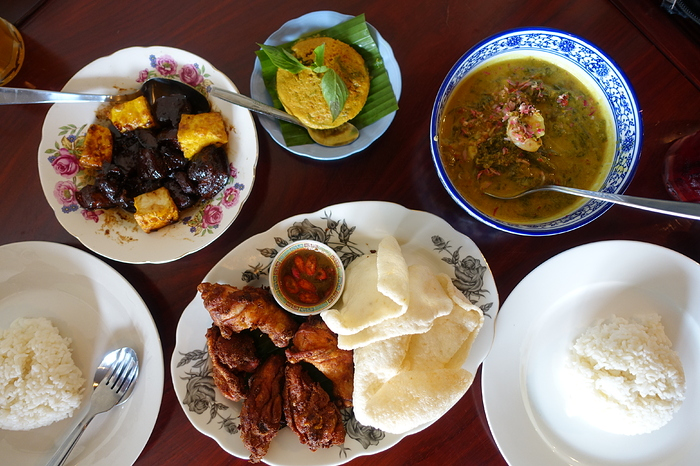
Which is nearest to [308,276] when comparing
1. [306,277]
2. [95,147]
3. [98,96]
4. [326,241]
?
[306,277]

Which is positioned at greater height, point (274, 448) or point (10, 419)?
point (274, 448)

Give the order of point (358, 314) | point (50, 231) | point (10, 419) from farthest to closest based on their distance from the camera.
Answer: point (50, 231) → point (10, 419) → point (358, 314)

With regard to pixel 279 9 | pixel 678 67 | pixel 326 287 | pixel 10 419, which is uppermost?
pixel 678 67

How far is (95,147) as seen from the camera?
2006 mm

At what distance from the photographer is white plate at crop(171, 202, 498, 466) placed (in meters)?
1.95

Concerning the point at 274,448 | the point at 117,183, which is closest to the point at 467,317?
the point at 274,448

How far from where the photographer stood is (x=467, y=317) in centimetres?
185

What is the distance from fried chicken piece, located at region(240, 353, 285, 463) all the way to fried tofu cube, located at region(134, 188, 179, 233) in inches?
33.4

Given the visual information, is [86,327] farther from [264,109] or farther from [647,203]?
[647,203]

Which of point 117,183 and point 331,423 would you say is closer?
point 331,423

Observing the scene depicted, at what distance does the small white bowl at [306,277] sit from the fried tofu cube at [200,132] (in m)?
0.62

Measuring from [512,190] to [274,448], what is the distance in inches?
64.7

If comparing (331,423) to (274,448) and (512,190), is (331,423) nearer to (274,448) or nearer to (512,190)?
(274,448)

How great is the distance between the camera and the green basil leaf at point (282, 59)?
71.6 inches
